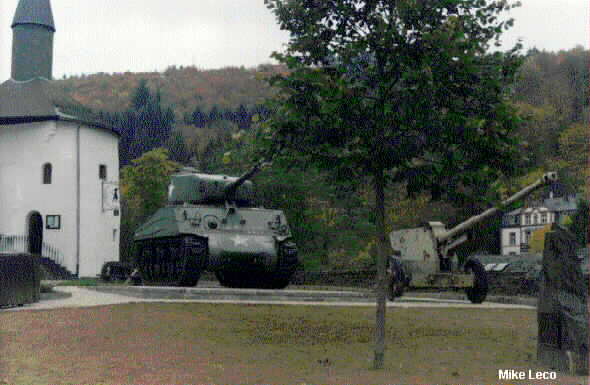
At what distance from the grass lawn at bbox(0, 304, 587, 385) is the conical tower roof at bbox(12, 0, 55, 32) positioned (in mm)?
28136

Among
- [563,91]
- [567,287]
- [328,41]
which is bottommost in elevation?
[567,287]

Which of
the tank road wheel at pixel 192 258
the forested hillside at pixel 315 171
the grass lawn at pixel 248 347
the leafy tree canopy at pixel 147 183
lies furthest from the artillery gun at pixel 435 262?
the leafy tree canopy at pixel 147 183

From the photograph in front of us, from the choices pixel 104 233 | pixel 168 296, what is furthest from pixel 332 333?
pixel 104 233

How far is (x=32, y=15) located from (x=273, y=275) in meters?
24.6

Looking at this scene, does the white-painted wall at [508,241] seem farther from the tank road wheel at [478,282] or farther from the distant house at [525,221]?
the tank road wheel at [478,282]

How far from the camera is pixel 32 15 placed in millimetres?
38938

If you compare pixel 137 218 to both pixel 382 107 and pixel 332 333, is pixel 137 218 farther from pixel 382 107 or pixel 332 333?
pixel 382 107

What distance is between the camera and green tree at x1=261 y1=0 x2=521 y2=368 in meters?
8.12

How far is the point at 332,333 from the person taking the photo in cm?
1113

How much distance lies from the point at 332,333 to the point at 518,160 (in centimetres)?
374

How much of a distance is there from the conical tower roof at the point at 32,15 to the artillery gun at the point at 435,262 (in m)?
A: 26.3

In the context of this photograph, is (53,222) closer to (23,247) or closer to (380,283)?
(23,247)

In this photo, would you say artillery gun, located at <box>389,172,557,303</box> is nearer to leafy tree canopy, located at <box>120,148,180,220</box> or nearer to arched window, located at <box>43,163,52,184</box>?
arched window, located at <box>43,163,52,184</box>

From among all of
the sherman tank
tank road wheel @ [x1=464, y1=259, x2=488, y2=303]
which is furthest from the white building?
tank road wheel @ [x1=464, y1=259, x2=488, y2=303]
